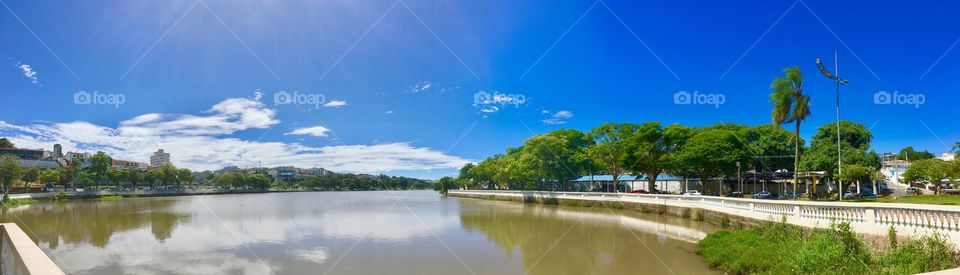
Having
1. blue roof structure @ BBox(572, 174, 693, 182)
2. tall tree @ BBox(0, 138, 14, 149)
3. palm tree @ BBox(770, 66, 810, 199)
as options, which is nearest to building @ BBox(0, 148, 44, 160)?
tall tree @ BBox(0, 138, 14, 149)

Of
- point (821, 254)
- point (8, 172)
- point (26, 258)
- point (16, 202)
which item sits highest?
point (8, 172)

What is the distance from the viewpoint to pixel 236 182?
125 metres

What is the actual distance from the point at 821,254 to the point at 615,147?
36732 millimetres

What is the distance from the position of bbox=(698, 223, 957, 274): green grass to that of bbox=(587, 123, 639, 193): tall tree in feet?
101

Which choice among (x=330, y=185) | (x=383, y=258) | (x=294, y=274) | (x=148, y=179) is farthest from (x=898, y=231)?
(x=330, y=185)

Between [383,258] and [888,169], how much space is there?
7726 centimetres

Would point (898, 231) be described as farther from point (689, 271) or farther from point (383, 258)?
point (383, 258)

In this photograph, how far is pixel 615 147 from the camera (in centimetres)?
4438

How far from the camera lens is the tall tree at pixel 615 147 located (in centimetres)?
4339

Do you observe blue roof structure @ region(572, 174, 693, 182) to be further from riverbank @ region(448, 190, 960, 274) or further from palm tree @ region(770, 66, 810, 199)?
riverbank @ region(448, 190, 960, 274)

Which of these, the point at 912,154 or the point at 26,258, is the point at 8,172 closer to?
the point at 26,258

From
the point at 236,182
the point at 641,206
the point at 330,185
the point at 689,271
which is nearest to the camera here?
the point at 689,271

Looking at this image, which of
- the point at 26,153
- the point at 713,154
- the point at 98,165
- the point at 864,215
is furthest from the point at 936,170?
the point at 26,153

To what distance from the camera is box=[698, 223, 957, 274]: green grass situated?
283 inches
